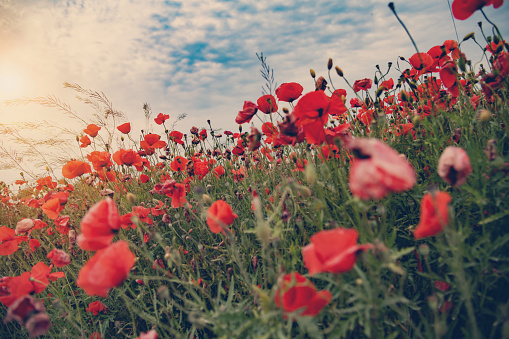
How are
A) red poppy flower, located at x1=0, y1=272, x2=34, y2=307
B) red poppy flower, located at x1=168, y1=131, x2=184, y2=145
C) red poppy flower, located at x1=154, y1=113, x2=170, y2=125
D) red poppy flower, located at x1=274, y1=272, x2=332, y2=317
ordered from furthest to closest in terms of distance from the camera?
Answer: 1. red poppy flower, located at x1=154, y1=113, x2=170, y2=125
2. red poppy flower, located at x1=168, y1=131, x2=184, y2=145
3. red poppy flower, located at x1=0, y1=272, x2=34, y2=307
4. red poppy flower, located at x1=274, y1=272, x2=332, y2=317

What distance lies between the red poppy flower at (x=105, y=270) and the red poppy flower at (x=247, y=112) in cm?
134

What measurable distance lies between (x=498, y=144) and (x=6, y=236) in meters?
3.31

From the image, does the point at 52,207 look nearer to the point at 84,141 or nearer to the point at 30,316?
the point at 84,141

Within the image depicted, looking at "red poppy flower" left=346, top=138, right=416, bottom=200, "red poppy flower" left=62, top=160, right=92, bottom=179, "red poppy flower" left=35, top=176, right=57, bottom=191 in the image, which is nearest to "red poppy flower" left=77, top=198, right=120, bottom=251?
"red poppy flower" left=346, top=138, right=416, bottom=200

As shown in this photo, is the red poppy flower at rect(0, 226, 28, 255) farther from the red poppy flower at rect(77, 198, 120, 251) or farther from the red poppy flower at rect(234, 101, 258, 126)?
the red poppy flower at rect(234, 101, 258, 126)

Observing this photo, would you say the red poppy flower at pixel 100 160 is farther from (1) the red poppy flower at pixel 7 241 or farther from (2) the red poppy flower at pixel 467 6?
(2) the red poppy flower at pixel 467 6

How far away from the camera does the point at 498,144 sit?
54.2 inches

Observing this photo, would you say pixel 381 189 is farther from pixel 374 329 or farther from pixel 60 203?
pixel 60 203

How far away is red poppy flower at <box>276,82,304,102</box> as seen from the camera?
2.01m

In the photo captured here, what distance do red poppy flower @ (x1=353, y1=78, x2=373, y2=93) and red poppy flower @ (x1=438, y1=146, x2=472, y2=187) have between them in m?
1.67

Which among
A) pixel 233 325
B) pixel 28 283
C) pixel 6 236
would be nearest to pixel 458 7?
pixel 233 325

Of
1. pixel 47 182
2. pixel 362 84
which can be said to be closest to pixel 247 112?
pixel 362 84

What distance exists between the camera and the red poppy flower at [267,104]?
6.96 feet

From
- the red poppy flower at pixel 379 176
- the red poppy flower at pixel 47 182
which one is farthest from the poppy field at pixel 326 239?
the red poppy flower at pixel 47 182
